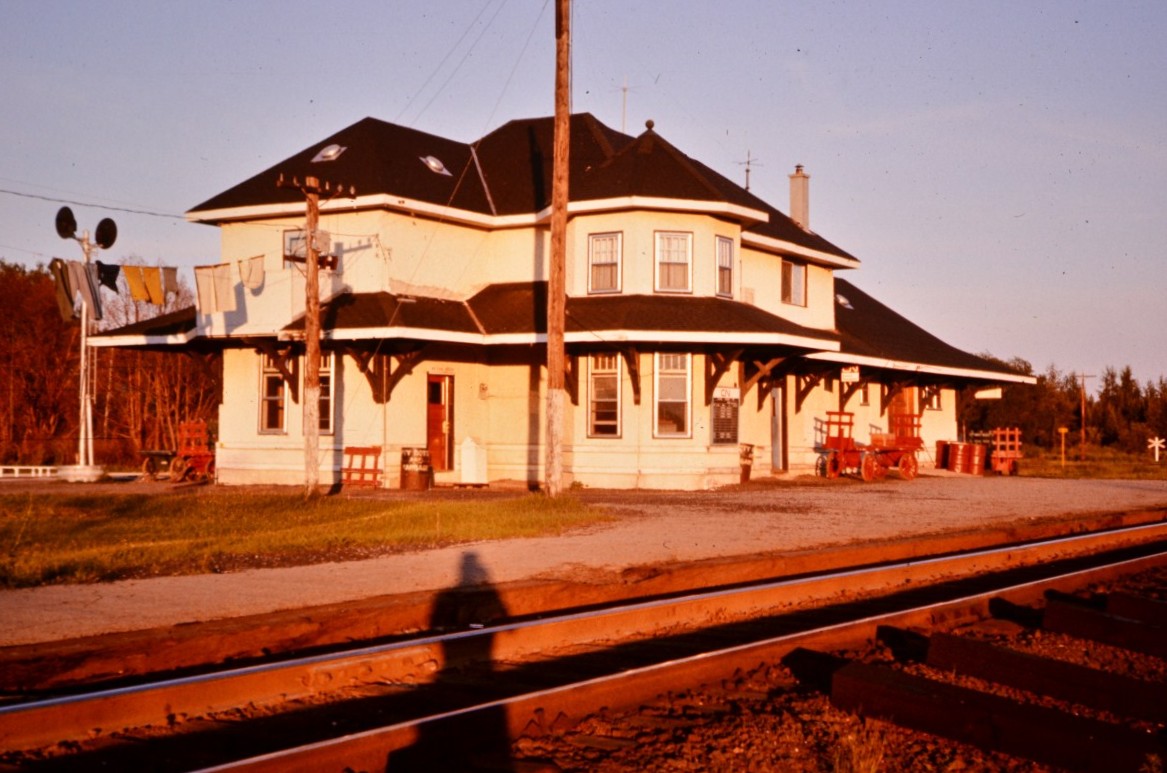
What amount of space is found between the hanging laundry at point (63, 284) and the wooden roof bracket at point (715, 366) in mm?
14817

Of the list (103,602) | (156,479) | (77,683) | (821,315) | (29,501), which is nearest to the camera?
(77,683)

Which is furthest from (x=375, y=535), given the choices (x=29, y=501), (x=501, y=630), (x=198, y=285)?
(x=198, y=285)

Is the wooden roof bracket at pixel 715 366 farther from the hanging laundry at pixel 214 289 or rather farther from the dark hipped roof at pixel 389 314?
the hanging laundry at pixel 214 289

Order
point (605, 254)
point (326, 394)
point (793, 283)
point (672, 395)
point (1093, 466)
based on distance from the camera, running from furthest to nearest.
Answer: point (1093, 466) → point (793, 283) → point (605, 254) → point (326, 394) → point (672, 395)

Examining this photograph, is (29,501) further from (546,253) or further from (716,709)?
(716,709)

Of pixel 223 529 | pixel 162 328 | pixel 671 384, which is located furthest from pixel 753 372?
pixel 223 529

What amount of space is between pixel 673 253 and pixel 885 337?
11906 mm

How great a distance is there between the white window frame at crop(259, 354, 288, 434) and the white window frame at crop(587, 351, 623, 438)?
259 inches

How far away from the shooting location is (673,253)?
88.7 feet

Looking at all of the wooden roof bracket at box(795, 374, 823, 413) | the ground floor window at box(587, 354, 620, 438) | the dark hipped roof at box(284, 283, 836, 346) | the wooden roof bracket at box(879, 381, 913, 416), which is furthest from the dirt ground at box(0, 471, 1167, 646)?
the wooden roof bracket at box(879, 381, 913, 416)

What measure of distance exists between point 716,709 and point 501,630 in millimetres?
2097

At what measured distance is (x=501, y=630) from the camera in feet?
28.1

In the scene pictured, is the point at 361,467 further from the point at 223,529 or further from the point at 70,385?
the point at 70,385

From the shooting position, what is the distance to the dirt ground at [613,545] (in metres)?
9.93
